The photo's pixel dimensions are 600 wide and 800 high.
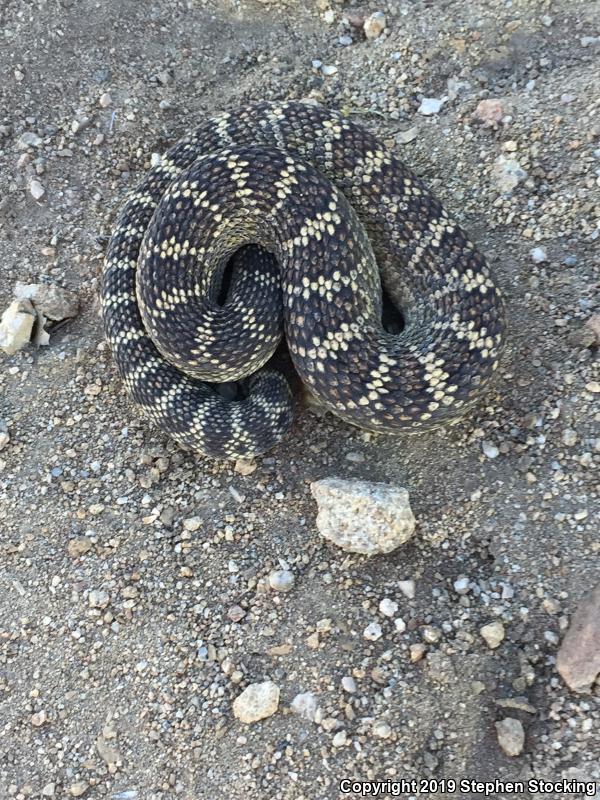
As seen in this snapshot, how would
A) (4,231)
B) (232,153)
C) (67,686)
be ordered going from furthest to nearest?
1. (4,231)
2. (232,153)
3. (67,686)

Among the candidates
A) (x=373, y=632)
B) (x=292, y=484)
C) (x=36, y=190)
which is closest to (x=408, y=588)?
(x=373, y=632)

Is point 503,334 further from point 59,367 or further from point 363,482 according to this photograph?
point 59,367

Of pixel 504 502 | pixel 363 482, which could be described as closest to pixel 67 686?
pixel 363 482

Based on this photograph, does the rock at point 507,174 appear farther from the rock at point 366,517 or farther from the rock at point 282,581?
the rock at point 282,581

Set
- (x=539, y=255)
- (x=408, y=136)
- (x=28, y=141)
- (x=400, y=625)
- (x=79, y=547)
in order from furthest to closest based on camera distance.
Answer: (x=28, y=141) → (x=408, y=136) → (x=539, y=255) → (x=79, y=547) → (x=400, y=625)

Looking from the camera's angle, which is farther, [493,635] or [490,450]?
[490,450]

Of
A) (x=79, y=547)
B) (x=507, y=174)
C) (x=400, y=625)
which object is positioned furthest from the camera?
(x=507, y=174)

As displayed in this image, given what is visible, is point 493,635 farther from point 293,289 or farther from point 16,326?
point 16,326
